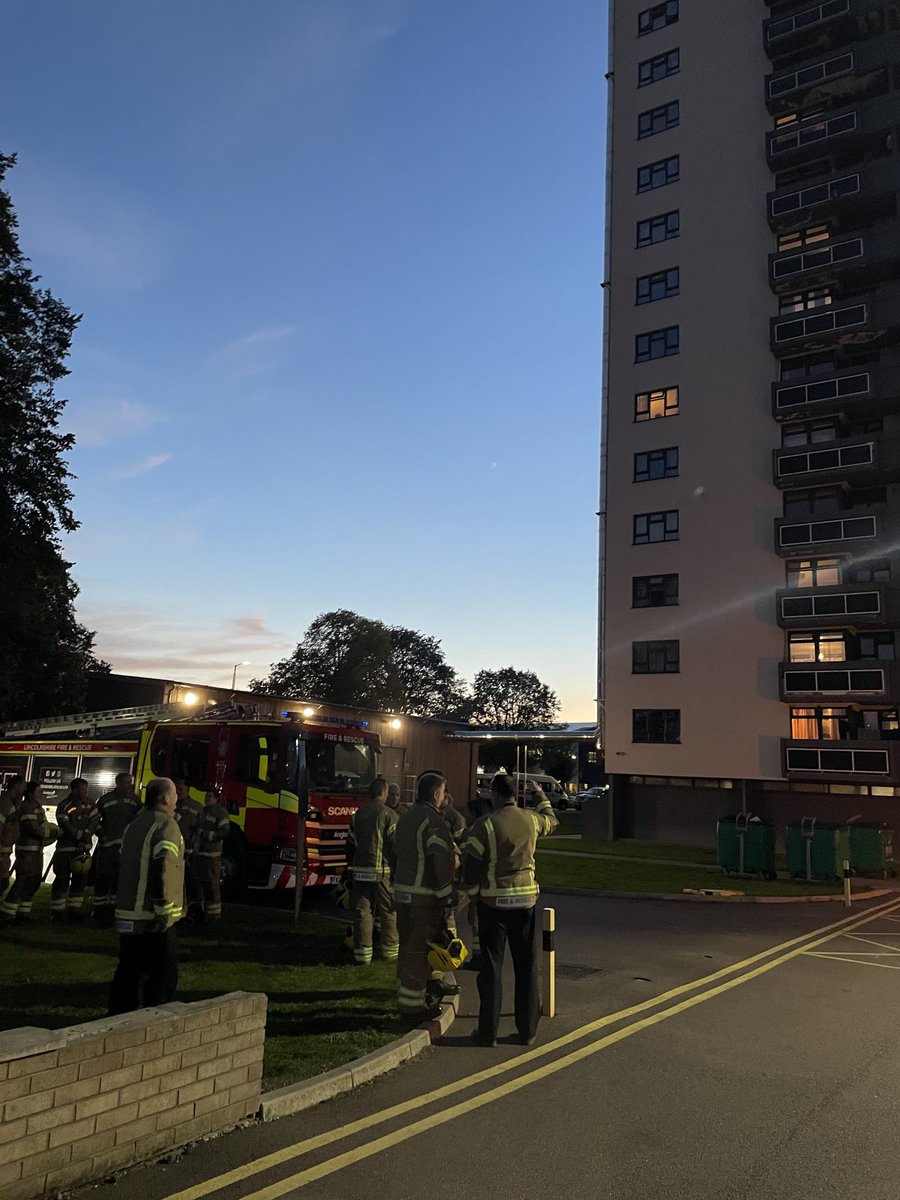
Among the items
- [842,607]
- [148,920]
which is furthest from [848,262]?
[148,920]

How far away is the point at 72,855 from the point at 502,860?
22.0 ft

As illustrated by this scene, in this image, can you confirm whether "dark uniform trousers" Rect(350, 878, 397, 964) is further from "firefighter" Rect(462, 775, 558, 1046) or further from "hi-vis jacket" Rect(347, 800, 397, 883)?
"firefighter" Rect(462, 775, 558, 1046)

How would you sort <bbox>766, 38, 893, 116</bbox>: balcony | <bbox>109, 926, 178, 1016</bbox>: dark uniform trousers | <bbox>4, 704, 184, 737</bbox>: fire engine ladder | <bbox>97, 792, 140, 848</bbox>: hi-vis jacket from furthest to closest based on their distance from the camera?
<bbox>766, 38, 893, 116</bbox>: balcony → <bbox>4, 704, 184, 737</bbox>: fire engine ladder → <bbox>97, 792, 140, 848</bbox>: hi-vis jacket → <bbox>109, 926, 178, 1016</bbox>: dark uniform trousers

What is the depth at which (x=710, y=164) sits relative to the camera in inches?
1435

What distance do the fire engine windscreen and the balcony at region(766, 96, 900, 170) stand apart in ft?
105

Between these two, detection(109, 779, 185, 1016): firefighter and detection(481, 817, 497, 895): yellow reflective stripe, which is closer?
detection(109, 779, 185, 1016): firefighter

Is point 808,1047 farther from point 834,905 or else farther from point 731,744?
point 731,744

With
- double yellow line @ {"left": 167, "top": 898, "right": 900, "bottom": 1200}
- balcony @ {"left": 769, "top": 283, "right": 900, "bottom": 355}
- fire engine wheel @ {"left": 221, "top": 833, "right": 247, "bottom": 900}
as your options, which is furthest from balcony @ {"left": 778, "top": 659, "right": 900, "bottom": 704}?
fire engine wheel @ {"left": 221, "top": 833, "right": 247, "bottom": 900}

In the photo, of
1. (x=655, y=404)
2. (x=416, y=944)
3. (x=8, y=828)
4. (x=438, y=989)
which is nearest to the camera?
(x=416, y=944)

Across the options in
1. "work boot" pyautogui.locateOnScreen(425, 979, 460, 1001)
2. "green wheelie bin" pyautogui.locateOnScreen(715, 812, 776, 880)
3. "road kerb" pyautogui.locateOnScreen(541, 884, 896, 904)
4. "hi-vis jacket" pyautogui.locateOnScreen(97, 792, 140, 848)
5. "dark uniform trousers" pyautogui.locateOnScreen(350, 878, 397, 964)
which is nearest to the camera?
"work boot" pyautogui.locateOnScreen(425, 979, 460, 1001)

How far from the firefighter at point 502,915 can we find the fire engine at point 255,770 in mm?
4653

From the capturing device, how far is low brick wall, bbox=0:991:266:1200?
3646 millimetres

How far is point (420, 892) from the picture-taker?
6.83 m

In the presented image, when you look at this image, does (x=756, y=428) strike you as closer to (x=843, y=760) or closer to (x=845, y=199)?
(x=845, y=199)
